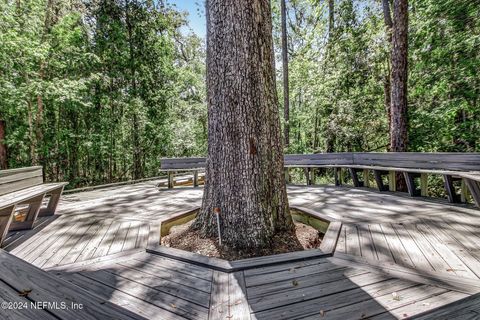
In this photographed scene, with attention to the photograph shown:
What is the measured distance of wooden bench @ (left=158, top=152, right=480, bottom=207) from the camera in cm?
391

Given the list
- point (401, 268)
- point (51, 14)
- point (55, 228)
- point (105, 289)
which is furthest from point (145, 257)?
point (51, 14)

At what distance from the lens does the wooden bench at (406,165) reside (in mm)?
3914

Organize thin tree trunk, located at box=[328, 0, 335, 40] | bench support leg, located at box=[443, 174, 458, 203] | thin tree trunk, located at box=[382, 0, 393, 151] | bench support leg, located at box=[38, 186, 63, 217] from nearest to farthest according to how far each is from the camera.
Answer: bench support leg, located at box=[443, 174, 458, 203]
bench support leg, located at box=[38, 186, 63, 217]
thin tree trunk, located at box=[382, 0, 393, 151]
thin tree trunk, located at box=[328, 0, 335, 40]

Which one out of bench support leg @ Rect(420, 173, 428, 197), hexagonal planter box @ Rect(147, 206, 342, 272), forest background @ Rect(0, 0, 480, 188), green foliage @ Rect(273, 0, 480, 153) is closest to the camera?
hexagonal planter box @ Rect(147, 206, 342, 272)

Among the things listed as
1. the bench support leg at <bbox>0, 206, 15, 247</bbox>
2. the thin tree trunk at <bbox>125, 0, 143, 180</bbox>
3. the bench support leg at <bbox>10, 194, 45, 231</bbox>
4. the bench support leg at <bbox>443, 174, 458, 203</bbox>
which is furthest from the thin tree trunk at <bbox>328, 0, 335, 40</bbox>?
the bench support leg at <bbox>0, 206, 15, 247</bbox>

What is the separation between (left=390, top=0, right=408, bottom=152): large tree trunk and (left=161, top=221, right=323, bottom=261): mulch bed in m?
3.96

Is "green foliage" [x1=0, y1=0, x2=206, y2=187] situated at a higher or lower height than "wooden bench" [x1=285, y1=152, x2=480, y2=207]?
higher

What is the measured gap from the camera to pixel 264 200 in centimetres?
294

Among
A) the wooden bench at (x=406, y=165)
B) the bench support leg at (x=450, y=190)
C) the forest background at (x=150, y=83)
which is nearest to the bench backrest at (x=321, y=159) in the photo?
the wooden bench at (x=406, y=165)

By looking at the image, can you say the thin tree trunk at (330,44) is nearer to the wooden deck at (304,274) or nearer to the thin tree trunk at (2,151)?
the wooden deck at (304,274)

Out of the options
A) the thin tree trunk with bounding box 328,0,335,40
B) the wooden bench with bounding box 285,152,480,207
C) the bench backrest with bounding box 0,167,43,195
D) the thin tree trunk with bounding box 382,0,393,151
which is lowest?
the wooden bench with bounding box 285,152,480,207

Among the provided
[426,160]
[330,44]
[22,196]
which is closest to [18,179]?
[22,196]

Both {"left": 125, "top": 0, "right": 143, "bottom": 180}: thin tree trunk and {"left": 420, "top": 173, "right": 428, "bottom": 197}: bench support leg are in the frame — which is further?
{"left": 125, "top": 0, "right": 143, "bottom": 180}: thin tree trunk

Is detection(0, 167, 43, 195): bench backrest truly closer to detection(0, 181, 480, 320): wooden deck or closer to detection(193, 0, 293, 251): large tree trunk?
detection(0, 181, 480, 320): wooden deck
